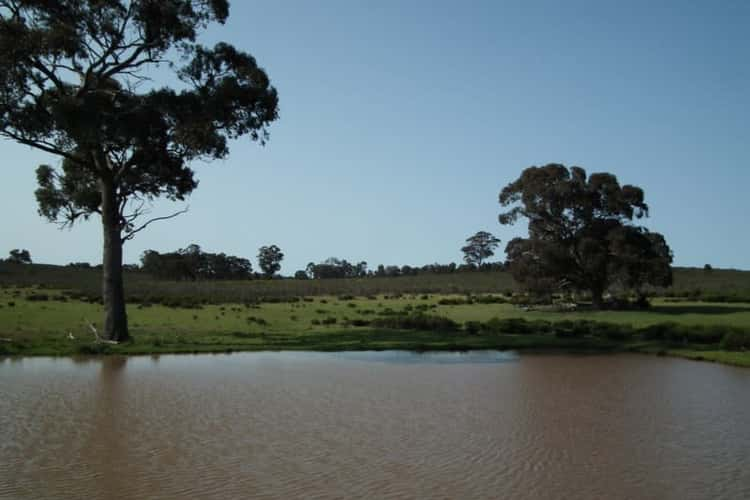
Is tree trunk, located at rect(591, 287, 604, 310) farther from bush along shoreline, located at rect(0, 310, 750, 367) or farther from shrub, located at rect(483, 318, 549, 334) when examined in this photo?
shrub, located at rect(483, 318, 549, 334)

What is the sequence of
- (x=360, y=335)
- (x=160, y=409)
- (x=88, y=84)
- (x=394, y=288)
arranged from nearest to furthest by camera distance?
(x=160, y=409) < (x=88, y=84) < (x=360, y=335) < (x=394, y=288)

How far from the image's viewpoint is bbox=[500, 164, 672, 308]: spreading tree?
40.1m

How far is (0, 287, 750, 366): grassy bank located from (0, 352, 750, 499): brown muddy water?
3979 mm

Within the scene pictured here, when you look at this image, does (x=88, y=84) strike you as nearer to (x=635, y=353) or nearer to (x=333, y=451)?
(x=333, y=451)

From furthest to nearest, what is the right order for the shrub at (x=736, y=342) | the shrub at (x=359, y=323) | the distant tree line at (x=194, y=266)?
the distant tree line at (x=194, y=266) < the shrub at (x=359, y=323) < the shrub at (x=736, y=342)

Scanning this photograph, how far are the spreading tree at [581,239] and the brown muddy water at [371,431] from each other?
2209cm

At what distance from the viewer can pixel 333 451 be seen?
996 cm

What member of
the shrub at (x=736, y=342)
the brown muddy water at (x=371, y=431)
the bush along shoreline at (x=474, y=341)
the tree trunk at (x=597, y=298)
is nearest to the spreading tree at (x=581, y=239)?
the tree trunk at (x=597, y=298)

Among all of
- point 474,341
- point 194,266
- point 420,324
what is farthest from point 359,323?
point 194,266

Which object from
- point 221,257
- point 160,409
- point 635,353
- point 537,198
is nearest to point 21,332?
point 160,409

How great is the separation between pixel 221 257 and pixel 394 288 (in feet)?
176

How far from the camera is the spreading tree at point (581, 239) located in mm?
40062

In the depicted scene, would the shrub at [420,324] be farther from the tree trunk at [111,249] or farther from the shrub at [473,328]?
the tree trunk at [111,249]

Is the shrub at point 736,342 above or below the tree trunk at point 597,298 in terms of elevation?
below
